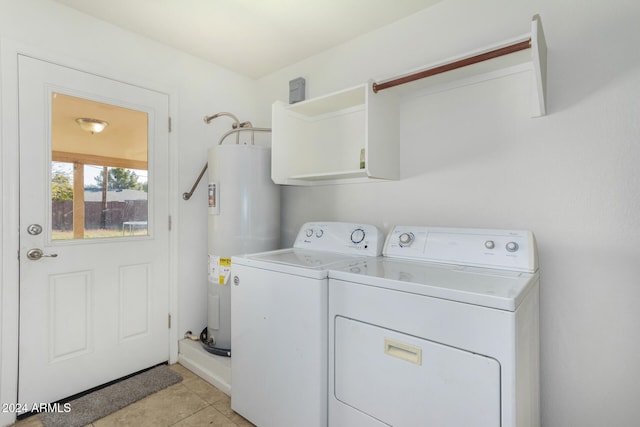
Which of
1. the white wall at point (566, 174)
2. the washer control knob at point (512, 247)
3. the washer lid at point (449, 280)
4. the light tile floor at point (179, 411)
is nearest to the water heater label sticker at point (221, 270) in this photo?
the light tile floor at point (179, 411)

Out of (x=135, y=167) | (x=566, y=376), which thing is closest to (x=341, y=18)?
(x=135, y=167)

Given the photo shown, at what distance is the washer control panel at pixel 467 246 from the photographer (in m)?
1.36

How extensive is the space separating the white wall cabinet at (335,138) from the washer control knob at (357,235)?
34 centimetres

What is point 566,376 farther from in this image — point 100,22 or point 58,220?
point 100,22

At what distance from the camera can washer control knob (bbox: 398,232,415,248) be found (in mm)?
1712

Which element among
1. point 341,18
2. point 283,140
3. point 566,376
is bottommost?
point 566,376

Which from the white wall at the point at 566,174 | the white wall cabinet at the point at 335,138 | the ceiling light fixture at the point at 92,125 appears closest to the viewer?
the white wall at the point at 566,174

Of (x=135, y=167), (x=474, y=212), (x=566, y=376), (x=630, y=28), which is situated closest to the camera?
(x=630, y=28)

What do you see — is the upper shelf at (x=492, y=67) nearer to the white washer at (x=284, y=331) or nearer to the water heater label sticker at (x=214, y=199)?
the white washer at (x=284, y=331)

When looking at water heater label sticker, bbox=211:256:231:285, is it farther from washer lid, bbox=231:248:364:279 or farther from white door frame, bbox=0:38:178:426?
white door frame, bbox=0:38:178:426

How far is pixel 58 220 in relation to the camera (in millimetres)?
1867

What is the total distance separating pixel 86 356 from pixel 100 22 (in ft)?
6.85

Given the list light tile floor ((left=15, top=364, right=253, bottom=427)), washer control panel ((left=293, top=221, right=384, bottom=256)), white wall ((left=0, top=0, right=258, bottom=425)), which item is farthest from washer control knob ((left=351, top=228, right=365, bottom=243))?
white wall ((left=0, top=0, right=258, bottom=425))

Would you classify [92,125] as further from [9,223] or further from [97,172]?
[9,223]
